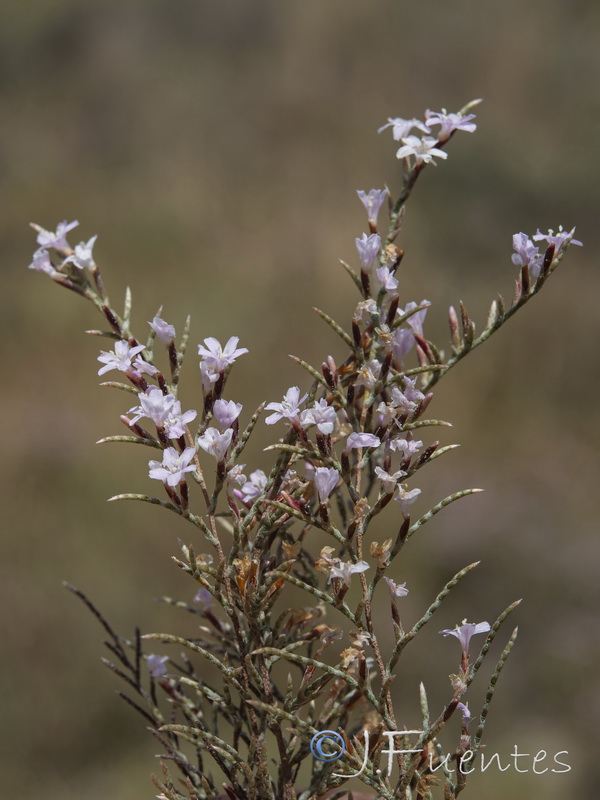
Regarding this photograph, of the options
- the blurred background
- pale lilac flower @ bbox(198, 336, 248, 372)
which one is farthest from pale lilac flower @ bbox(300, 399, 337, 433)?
the blurred background

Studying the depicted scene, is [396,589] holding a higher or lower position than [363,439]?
lower

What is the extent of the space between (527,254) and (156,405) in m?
0.48

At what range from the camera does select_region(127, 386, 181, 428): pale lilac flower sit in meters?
0.81

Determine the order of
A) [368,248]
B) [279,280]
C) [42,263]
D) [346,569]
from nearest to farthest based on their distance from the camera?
[346,569] → [368,248] → [42,263] → [279,280]

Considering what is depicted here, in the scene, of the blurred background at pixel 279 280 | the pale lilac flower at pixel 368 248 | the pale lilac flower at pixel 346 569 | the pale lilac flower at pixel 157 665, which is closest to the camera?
the pale lilac flower at pixel 346 569

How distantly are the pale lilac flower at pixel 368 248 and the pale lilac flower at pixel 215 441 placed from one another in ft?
0.87

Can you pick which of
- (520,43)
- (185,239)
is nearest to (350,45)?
(520,43)

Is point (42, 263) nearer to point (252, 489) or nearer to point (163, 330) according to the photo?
point (163, 330)

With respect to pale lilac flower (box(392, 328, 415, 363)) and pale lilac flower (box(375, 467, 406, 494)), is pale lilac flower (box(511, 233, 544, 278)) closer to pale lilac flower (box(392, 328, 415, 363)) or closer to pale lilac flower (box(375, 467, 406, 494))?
pale lilac flower (box(392, 328, 415, 363))

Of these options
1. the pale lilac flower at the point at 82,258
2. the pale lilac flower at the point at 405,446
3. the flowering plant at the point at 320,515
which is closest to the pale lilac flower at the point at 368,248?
the flowering plant at the point at 320,515

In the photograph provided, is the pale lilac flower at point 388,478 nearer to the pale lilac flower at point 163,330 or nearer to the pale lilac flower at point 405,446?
the pale lilac flower at point 405,446

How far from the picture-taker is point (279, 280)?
5.98m

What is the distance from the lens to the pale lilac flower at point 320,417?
0.80 meters

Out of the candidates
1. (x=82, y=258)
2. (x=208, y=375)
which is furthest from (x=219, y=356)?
(x=82, y=258)
